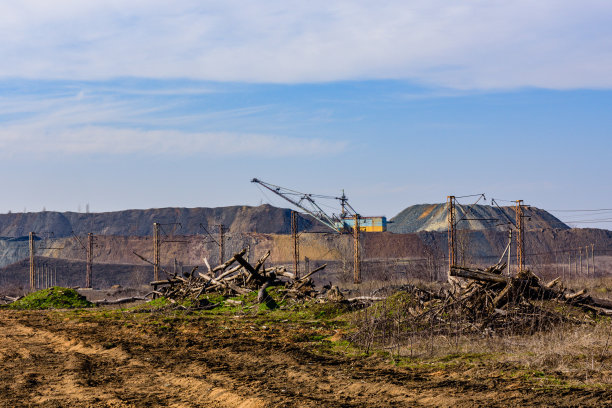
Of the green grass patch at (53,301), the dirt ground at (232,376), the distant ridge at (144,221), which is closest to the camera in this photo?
the dirt ground at (232,376)

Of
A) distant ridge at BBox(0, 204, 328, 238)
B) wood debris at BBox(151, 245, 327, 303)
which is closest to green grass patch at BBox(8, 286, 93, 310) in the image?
wood debris at BBox(151, 245, 327, 303)

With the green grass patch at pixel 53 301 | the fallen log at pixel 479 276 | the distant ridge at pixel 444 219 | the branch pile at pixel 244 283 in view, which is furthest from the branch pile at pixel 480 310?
the distant ridge at pixel 444 219

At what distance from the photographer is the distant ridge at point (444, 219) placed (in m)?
122

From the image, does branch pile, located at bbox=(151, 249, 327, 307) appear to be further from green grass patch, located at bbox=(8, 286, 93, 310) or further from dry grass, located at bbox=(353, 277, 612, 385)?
dry grass, located at bbox=(353, 277, 612, 385)

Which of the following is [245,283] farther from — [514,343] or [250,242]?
[250,242]

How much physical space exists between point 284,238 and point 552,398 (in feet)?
325

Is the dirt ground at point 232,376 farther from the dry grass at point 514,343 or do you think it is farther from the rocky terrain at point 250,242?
the rocky terrain at point 250,242

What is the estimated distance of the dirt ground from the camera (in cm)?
730

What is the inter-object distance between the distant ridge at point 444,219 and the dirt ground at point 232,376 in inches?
4258

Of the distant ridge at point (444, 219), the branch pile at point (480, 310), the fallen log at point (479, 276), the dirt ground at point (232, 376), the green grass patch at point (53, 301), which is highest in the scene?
the distant ridge at point (444, 219)

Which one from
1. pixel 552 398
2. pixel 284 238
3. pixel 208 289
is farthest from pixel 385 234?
pixel 552 398

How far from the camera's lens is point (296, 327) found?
15.1 m

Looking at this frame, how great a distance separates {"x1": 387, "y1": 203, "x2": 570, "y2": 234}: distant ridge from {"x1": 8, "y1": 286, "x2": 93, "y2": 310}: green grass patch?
98147 mm

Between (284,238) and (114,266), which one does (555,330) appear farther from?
(284,238)
